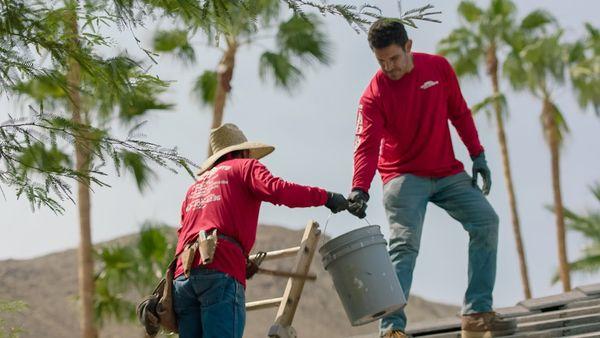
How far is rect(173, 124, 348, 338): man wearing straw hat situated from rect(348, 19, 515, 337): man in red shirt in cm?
97

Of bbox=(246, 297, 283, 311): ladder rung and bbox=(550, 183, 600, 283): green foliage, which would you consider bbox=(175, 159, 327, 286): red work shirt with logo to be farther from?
bbox=(550, 183, 600, 283): green foliage

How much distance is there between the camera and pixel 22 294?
48.2 m

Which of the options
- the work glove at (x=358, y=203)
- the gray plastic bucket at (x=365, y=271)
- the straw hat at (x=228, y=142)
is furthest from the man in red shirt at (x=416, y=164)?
the straw hat at (x=228, y=142)

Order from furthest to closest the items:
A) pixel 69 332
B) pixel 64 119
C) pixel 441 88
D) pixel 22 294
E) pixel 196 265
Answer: pixel 22 294 → pixel 69 332 → pixel 441 88 → pixel 64 119 → pixel 196 265

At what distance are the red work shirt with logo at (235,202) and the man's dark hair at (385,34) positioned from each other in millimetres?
1214

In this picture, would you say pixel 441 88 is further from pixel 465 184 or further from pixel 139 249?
pixel 139 249

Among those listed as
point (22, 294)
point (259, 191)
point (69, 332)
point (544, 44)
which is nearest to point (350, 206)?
point (259, 191)

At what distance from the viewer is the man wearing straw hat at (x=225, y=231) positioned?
6191 millimetres

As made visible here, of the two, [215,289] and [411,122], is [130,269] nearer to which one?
[411,122]

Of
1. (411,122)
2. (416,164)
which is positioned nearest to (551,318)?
(416,164)

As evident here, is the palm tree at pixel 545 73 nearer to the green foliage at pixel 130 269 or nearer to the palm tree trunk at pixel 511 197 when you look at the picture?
the palm tree trunk at pixel 511 197

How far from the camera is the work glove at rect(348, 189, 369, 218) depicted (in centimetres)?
659

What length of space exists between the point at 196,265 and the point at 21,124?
1496mm

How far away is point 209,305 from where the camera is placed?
6223mm
